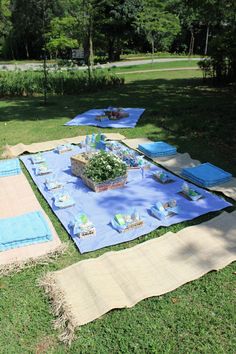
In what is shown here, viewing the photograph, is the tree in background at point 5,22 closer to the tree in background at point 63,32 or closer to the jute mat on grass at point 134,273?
the tree in background at point 63,32

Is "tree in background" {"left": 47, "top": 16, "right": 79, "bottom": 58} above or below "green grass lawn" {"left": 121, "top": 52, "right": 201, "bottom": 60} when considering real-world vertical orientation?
above

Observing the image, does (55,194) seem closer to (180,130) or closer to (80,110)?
(180,130)

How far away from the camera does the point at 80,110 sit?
36.3 ft

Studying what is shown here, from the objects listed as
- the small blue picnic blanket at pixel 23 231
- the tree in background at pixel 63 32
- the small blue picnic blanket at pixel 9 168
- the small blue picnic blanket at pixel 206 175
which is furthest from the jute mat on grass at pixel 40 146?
the tree in background at pixel 63 32

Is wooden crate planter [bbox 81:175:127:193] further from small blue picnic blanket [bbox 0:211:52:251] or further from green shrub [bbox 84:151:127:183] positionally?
small blue picnic blanket [bbox 0:211:52:251]

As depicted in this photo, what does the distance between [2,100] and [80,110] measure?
3.88 meters

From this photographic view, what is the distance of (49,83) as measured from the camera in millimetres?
14039

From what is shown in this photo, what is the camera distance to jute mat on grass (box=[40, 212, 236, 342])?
327 cm

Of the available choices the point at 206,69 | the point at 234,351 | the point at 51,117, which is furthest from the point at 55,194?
the point at 206,69

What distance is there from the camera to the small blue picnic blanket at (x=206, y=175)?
5.61 m

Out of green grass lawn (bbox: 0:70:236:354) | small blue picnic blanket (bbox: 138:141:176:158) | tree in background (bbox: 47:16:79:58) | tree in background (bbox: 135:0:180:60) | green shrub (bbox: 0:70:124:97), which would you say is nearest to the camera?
green grass lawn (bbox: 0:70:236:354)

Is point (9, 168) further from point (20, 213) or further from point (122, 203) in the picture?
point (122, 203)

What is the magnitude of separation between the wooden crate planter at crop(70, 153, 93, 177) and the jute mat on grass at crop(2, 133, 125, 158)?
165 cm

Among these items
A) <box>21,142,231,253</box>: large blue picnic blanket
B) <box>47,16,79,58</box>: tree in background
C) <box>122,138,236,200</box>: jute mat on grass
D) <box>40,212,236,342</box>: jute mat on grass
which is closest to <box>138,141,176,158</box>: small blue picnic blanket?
<box>122,138,236,200</box>: jute mat on grass
